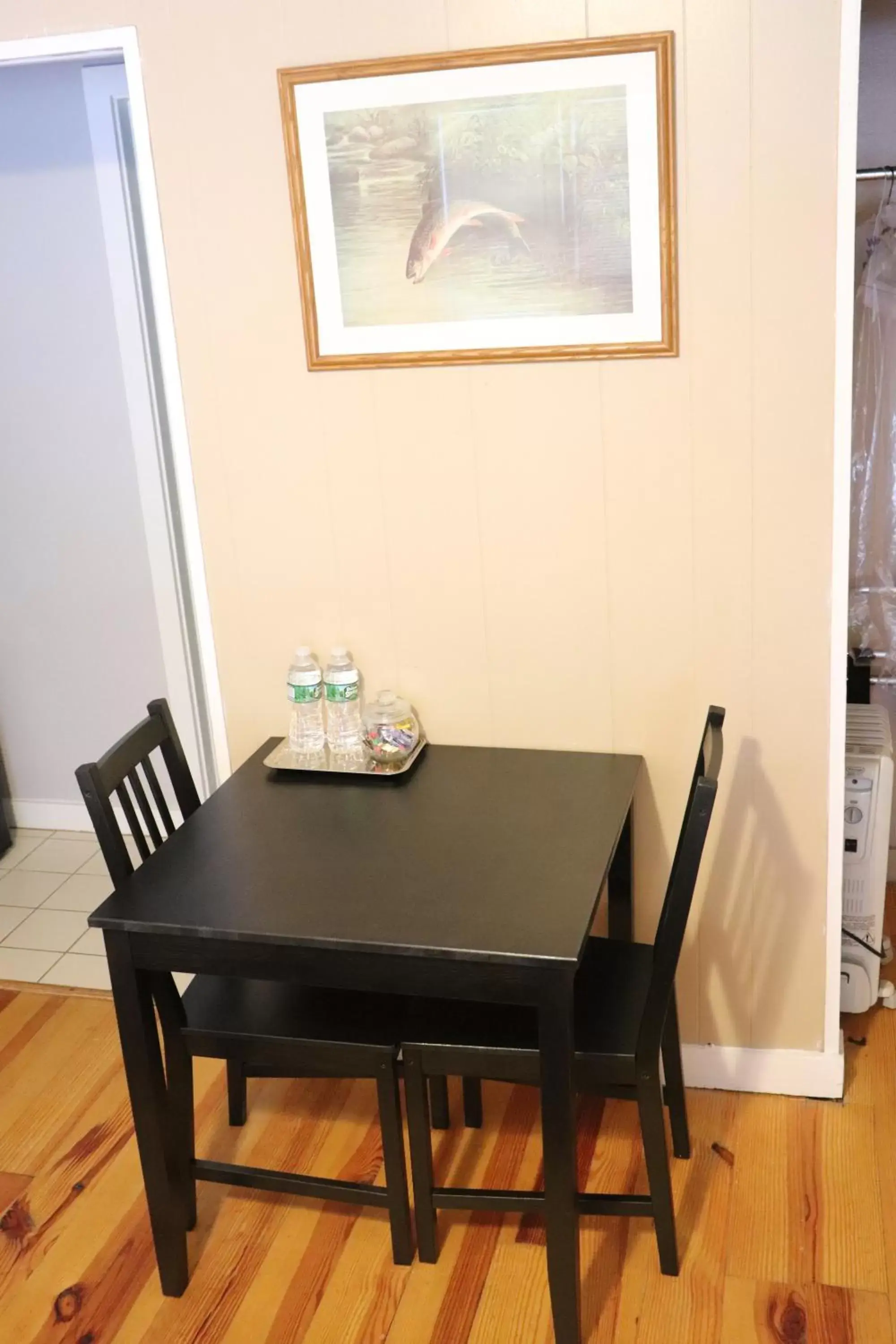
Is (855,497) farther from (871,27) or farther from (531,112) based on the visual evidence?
(531,112)

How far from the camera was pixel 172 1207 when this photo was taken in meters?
2.02

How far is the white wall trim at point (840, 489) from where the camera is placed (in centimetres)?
193

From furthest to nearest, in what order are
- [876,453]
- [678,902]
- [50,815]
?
1. [50,815]
2. [876,453]
3. [678,902]

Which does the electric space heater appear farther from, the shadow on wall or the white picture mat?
the white picture mat

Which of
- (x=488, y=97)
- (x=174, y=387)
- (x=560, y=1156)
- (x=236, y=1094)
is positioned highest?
(x=488, y=97)

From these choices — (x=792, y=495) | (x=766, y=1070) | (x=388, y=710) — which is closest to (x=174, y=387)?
(x=388, y=710)

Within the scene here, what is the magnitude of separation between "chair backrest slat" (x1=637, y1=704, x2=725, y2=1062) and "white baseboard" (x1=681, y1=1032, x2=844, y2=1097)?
593mm

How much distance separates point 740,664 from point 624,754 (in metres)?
0.27

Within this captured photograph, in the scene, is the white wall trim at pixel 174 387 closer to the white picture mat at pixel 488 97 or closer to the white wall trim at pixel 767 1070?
the white picture mat at pixel 488 97

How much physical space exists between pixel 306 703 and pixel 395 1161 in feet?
2.70

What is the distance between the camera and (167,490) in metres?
3.05

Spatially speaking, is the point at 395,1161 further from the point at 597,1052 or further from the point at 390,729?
the point at 390,729

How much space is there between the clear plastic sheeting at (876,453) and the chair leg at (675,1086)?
104 centimetres

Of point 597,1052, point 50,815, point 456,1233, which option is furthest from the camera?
point 50,815
